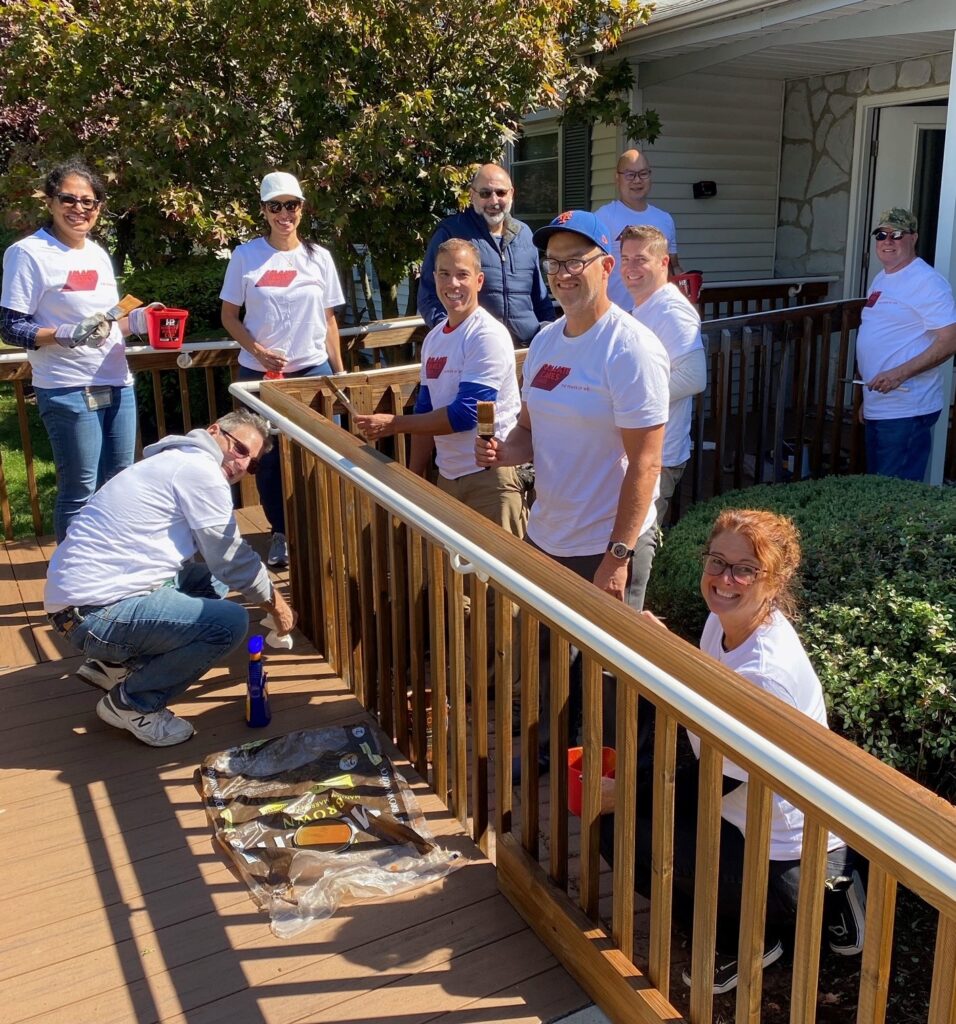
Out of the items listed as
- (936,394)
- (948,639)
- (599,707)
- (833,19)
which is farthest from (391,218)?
(599,707)

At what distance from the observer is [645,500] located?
2604 mm

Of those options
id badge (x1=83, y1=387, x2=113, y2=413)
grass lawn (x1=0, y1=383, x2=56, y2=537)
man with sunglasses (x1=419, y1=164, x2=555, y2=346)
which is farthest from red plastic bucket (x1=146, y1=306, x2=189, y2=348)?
grass lawn (x1=0, y1=383, x2=56, y2=537)

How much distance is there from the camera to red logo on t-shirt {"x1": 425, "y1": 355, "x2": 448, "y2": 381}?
332cm

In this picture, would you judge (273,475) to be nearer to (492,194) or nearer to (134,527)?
(134,527)

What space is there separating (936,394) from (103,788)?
3.84m

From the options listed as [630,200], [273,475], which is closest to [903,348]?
[630,200]

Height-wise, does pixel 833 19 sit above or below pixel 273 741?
above

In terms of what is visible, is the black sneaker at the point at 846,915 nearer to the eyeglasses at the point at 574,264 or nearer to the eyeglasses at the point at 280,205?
the eyeglasses at the point at 574,264

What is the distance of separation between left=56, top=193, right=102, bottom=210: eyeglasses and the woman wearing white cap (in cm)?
62

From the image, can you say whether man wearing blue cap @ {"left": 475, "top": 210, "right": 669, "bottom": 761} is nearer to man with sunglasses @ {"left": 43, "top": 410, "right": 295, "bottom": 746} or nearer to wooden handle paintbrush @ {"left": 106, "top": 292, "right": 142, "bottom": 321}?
man with sunglasses @ {"left": 43, "top": 410, "right": 295, "bottom": 746}

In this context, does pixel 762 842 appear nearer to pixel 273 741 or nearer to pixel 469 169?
pixel 273 741

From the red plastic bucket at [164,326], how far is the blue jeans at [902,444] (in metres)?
3.23

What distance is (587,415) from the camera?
267 centimetres

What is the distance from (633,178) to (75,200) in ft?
9.41
